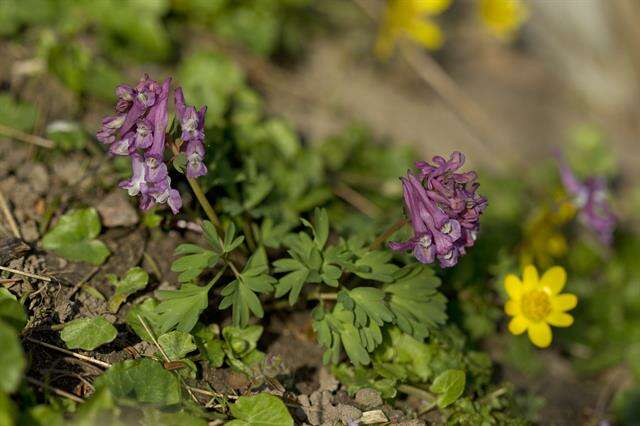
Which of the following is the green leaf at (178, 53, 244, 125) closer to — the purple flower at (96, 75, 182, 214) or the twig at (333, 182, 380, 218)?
the twig at (333, 182, 380, 218)

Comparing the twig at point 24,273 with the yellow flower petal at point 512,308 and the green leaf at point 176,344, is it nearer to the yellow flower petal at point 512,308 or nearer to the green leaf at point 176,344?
the green leaf at point 176,344

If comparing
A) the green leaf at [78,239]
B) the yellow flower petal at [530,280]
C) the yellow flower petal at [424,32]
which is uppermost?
the yellow flower petal at [424,32]

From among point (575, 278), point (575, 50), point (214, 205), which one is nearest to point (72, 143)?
point (214, 205)

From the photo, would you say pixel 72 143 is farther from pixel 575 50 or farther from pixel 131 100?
pixel 575 50

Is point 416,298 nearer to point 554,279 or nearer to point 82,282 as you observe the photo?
point 554,279

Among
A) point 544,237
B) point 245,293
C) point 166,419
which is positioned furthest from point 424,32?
point 166,419

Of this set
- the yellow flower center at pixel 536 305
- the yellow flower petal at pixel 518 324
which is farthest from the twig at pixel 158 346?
the yellow flower center at pixel 536 305

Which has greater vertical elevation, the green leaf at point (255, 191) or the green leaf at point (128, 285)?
the green leaf at point (255, 191)

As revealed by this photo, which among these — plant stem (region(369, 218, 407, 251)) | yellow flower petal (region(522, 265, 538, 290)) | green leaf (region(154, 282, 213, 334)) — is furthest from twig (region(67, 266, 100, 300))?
yellow flower petal (region(522, 265, 538, 290))
